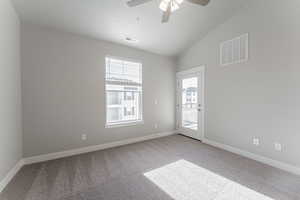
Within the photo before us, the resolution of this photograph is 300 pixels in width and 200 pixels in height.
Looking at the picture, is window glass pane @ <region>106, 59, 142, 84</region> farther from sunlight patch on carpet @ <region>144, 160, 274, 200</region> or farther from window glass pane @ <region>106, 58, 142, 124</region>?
sunlight patch on carpet @ <region>144, 160, 274, 200</region>

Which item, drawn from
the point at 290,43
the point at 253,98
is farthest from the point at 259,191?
the point at 290,43

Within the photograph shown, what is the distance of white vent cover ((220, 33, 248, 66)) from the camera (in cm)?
284

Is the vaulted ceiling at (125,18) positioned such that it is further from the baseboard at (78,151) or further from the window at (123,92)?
the baseboard at (78,151)

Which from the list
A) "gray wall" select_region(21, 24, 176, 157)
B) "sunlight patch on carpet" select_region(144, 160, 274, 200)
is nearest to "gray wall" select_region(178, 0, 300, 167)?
"sunlight patch on carpet" select_region(144, 160, 274, 200)

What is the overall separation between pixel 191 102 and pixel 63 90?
3.48 m

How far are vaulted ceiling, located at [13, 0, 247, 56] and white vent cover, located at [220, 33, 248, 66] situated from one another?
2.00ft

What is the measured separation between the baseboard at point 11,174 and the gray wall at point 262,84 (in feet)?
13.6

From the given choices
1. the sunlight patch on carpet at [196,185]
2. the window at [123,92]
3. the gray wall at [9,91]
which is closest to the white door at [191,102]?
the window at [123,92]

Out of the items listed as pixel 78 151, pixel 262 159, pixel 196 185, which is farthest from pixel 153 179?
pixel 262 159

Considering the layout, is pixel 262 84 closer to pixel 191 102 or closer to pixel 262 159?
pixel 262 159

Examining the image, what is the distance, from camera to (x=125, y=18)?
2691 millimetres

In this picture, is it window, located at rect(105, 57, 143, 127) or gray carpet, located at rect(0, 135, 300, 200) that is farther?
window, located at rect(105, 57, 143, 127)

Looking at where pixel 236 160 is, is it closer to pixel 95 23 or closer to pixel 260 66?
pixel 260 66

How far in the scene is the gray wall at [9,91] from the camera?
188 cm
